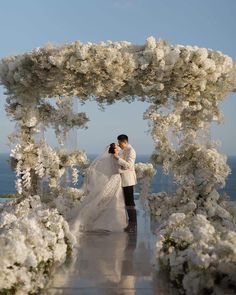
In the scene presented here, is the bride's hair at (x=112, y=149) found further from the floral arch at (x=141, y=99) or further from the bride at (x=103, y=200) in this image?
the floral arch at (x=141, y=99)

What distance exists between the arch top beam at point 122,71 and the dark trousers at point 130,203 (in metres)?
1.72

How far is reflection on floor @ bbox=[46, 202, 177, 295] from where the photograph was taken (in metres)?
5.20

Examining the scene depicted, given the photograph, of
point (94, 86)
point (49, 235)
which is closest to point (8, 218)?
point (49, 235)

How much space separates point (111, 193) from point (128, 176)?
1.51 ft

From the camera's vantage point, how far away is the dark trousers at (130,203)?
988 centimetres

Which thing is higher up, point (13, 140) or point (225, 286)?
point (13, 140)

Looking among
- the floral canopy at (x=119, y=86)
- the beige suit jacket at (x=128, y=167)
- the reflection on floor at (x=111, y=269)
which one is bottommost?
the reflection on floor at (x=111, y=269)

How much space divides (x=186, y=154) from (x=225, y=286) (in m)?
5.65

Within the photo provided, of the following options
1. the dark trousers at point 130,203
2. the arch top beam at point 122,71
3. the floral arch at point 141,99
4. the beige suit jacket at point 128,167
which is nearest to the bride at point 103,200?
the beige suit jacket at point 128,167

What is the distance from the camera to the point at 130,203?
9930mm

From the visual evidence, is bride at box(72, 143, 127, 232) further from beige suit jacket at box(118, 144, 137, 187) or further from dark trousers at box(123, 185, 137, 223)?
dark trousers at box(123, 185, 137, 223)

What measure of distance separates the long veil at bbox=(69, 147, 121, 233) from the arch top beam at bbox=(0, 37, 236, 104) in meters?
1.28

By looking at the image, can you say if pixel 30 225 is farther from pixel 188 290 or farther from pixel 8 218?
pixel 8 218

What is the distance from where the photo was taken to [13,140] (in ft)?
33.8
